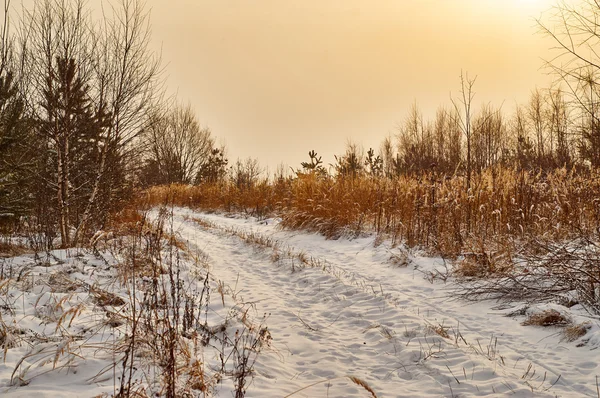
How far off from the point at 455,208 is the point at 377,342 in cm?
420

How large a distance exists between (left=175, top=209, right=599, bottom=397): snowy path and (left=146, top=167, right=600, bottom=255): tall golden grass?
4.13 feet

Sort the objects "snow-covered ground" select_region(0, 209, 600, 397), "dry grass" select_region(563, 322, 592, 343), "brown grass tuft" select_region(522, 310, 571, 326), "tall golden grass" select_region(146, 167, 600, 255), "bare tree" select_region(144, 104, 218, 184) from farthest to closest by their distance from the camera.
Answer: "bare tree" select_region(144, 104, 218, 184), "tall golden grass" select_region(146, 167, 600, 255), "brown grass tuft" select_region(522, 310, 571, 326), "dry grass" select_region(563, 322, 592, 343), "snow-covered ground" select_region(0, 209, 600, 397)

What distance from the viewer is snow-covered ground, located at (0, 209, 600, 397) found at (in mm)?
2467

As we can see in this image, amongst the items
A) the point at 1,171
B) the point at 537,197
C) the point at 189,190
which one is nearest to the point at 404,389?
the point at 537,197

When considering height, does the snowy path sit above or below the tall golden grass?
below

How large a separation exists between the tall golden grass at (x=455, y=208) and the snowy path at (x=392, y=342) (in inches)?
49.5

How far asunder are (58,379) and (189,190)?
22.0 meters

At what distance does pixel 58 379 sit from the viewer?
2330 millimetres

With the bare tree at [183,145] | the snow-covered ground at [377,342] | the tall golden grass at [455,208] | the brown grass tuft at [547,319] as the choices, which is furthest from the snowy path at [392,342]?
the bare tree at [183,145]

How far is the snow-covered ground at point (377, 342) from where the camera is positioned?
2.47 meters

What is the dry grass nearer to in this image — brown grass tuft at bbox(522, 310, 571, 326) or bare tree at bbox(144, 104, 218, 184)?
brown grass tuft at bbox(522, 310, 571, 326)

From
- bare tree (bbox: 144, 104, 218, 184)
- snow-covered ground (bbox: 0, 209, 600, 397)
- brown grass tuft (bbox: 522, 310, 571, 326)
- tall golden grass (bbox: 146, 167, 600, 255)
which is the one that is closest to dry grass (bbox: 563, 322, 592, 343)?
snow-covered ground (bbox: 0, 209, 600, 397)

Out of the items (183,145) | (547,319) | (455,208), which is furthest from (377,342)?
(183,145)

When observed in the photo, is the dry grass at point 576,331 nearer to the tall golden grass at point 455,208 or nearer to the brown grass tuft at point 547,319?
the brown grass tuft at point 547,319
